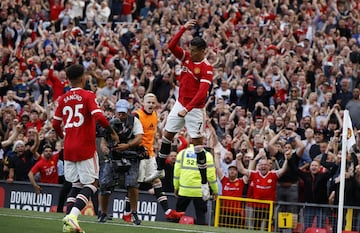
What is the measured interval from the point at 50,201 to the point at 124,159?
6.40m

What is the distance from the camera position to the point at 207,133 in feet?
79.8

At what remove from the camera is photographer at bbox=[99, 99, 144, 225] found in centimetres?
1791

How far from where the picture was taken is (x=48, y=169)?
24422mm

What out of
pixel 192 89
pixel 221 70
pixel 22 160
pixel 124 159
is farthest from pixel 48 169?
pixel 192 89

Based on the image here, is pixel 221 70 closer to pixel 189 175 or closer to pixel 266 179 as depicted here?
pixel 266 179

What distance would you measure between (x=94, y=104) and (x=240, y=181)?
786cm

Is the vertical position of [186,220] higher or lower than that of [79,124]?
lower

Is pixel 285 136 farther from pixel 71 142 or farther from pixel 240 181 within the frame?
pixel 71 142

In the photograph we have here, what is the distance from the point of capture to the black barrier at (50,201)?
75.8 ft

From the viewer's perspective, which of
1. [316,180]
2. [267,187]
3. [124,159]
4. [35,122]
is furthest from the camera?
[35,122]

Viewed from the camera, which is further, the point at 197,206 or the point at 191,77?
the point at 197,206

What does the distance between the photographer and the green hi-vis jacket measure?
117 inches

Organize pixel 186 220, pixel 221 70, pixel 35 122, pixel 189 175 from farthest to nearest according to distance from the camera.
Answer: pixel 221 70 < pixel 35 122 < pixel 186 220 < pixel 189 175

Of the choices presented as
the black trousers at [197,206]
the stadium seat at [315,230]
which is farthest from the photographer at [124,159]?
the stadium seat at [315,230]
